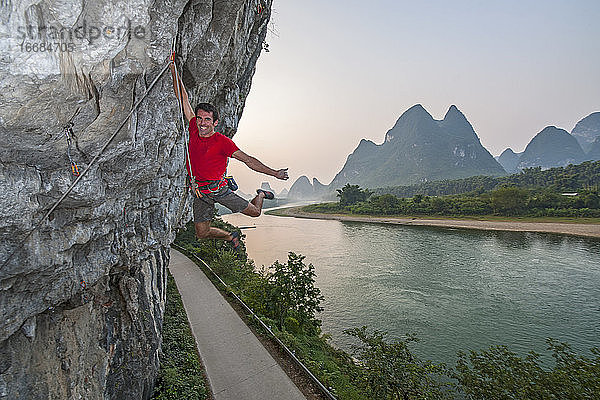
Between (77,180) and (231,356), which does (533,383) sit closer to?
(231,356)

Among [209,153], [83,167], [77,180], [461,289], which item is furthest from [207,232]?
[461,289]

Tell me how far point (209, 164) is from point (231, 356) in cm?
644

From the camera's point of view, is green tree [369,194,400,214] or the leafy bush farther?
green tree [369,194,400,214]

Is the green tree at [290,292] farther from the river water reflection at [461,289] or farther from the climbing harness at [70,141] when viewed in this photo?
the climbing harness at [70,141]

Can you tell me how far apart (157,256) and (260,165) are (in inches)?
219

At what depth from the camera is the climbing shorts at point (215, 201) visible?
167 inches

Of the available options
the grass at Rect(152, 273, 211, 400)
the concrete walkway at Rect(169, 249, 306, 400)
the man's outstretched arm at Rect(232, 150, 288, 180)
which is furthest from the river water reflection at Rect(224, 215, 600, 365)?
the man's outstretched arm at Rect(232, 150, 288, 180)

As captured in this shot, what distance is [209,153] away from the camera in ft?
12.0

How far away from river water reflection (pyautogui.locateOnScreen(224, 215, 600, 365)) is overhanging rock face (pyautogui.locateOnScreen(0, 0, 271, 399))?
10.1 m

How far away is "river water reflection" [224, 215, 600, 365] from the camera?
13203mm

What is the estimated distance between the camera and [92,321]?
4.53m

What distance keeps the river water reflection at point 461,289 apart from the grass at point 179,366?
621 cm

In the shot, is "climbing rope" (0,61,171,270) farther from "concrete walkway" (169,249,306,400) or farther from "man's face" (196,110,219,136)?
"concrete walkway" (169,249,306,400)

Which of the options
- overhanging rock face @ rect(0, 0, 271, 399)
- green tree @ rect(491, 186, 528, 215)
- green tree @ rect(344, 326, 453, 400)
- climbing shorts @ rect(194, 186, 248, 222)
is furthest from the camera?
green tree @ rect(491, 186, 528, 215)
